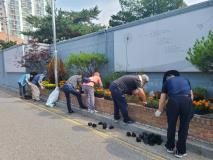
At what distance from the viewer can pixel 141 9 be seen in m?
36.0

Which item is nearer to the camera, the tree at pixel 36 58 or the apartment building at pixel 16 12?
the tree at pixel 36 58

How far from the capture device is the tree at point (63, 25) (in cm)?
2991

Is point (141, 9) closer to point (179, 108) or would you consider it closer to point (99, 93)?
point (99, 93)

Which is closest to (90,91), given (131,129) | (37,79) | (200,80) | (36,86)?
(131,129)

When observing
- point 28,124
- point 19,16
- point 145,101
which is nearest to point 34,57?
point 28,124

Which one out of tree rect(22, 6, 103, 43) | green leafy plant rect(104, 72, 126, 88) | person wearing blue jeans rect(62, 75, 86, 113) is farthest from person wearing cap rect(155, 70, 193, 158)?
tree rect(22, 6, 103, 43)

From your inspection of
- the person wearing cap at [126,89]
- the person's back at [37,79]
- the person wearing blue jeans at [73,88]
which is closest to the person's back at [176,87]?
the person wearing cap at [126,89]

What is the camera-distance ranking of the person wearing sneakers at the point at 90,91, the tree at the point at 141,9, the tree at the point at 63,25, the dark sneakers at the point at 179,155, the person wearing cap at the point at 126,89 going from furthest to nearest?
the tree at the point at 141,9
the tree at the point at 63,25
the person wearing sneakers at the point at 90,91
the person wearing cap at the point at 126,89
the dark sneakers at the point at 179,155

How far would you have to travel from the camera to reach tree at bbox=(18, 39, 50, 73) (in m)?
18.4

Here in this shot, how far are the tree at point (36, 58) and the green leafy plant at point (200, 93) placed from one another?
39.4 ft

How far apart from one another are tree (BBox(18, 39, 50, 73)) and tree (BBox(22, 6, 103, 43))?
435 inches

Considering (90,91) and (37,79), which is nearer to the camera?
(90,91)

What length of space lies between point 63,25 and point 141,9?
11.0 metres

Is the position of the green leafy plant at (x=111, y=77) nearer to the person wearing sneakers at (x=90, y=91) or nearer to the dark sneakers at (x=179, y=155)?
the person wearing sneakers at (x=90, y=91)
